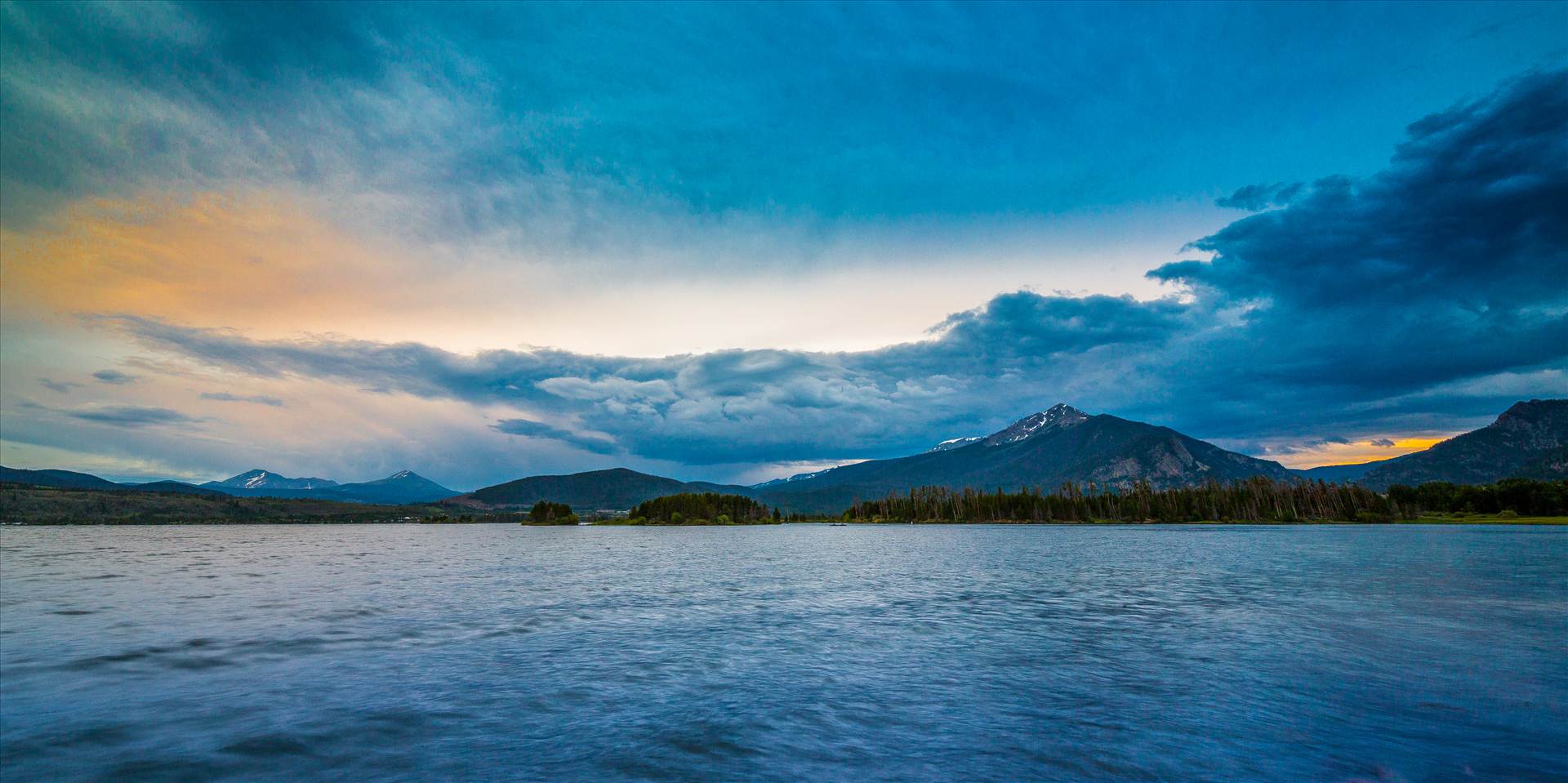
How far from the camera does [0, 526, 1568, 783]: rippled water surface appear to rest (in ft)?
50.9

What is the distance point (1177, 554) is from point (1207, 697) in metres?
88.9

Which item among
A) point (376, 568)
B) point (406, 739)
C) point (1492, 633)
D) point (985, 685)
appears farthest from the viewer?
point (376, 568)

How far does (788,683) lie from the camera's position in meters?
23.2

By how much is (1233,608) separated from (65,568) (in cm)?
10406

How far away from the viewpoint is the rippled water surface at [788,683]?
15500mm

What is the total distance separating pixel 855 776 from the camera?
47.2 feet

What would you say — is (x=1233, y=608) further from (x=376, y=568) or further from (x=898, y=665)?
(x=376, y=568)

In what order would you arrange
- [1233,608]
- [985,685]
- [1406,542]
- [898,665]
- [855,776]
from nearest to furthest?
[855,776]
[985,685]
[898,665]
[1233,608]
[1406,542]

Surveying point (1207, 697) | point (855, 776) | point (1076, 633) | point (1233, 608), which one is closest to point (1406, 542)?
point (1233, 608)

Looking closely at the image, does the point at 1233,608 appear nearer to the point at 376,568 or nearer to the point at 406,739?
the point at 406,739

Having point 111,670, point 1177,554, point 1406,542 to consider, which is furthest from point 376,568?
point 1406,542

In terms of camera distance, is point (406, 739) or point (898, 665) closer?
point (406, 739)

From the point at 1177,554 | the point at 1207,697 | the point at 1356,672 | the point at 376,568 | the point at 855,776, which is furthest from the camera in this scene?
the point at 1177,554

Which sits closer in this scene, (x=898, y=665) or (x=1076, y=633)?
(x=898, y=665)
